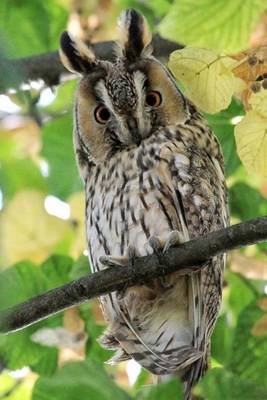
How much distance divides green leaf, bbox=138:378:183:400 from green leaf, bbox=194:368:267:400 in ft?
0.12

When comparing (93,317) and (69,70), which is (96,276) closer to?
(93,317)

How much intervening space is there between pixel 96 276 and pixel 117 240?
2.80ft

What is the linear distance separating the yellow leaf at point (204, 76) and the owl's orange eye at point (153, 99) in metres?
1.10

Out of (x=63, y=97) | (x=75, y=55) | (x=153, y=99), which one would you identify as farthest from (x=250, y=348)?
(x=63, y=97)

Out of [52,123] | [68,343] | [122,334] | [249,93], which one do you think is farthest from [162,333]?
[52,123]

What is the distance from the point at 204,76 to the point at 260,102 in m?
0.21

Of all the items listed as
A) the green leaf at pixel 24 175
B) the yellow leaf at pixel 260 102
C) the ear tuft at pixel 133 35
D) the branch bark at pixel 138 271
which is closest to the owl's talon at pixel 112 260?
the branch bark at pixel 138 271

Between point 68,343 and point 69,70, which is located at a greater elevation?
point 69,70

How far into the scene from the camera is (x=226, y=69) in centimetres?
200

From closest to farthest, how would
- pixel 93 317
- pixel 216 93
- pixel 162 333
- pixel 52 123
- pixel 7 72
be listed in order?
pixel 7 72 → pixel 216 93 → pixel 162 333 → pixel 93 317 → pixel 52 123

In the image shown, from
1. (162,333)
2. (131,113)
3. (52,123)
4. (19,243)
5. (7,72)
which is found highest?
(52,123)

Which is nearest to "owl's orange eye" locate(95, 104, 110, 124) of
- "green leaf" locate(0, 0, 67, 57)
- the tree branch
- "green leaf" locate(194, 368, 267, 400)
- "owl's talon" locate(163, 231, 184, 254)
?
the tree branch

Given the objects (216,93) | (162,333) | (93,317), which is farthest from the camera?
(93,317)

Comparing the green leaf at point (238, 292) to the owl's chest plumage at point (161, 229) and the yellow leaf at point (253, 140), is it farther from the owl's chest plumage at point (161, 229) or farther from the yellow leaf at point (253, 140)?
the yellow leaf at point (253, 140)
